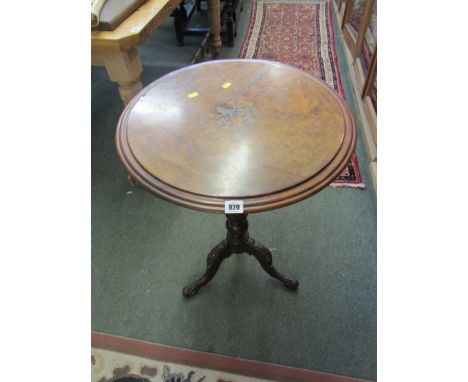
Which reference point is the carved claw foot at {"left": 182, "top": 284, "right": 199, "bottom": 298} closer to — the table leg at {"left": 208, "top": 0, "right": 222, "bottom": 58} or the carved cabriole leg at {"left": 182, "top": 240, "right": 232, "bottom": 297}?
the carved cabriole leg at {"left": 182, "top": 240, "right": 232, "bottom": 297}

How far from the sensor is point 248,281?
51.5 inches

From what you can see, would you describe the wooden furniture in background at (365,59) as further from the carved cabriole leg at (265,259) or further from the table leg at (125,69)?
the table leg at (125,69)

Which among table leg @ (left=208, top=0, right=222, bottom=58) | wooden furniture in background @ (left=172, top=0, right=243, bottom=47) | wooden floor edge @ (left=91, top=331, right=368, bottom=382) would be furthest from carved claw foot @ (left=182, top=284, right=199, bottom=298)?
wooden furniture in background @ (left=172, top=0, right=243, bottom=47)

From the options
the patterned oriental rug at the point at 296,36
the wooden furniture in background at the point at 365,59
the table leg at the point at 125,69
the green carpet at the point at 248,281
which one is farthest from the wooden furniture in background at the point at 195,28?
the green carpet at the point at 248,281

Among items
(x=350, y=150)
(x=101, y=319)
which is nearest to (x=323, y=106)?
(x=350, y=150)

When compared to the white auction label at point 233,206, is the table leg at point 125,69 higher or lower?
higher

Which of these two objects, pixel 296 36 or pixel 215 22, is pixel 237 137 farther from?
pixel 296 36

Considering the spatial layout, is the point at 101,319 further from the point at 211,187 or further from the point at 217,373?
the point at 211,187

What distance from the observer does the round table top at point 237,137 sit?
681 millimetres

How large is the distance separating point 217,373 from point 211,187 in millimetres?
766

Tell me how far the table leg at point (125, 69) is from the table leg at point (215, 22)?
1.40 meters

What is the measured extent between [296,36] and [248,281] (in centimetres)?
261

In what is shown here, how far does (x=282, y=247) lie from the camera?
142 centimetres

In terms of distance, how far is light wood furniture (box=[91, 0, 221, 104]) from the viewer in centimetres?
118
